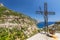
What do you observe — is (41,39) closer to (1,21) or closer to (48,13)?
(1,21)

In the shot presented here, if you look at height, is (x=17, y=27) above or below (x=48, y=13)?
below

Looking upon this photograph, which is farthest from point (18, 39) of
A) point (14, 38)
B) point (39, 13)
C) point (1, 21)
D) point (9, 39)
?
point (39, 13)

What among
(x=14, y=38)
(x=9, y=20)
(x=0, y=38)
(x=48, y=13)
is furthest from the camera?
(x=48, y=13)

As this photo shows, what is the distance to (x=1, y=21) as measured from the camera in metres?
11.9

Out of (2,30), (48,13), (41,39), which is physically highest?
(48,13)

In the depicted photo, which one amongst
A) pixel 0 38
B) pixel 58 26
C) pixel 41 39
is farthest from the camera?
pixel 58 26

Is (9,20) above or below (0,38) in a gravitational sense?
above

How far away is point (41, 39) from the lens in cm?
1132

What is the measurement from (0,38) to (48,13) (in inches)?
299

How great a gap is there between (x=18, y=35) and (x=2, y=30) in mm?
992

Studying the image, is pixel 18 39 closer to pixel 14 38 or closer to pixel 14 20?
pixel 14 38

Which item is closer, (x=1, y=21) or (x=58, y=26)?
(x=1, y=21)

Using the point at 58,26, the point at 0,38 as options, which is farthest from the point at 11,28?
the point at 58,26

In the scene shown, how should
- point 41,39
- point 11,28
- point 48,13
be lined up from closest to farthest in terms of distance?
1. point 11,28
2. point 41,39
3. point 48,13
